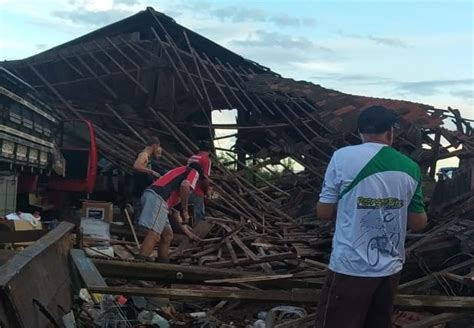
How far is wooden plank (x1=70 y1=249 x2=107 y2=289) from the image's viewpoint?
3.45 meters

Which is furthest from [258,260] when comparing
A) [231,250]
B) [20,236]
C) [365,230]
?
[365,230]

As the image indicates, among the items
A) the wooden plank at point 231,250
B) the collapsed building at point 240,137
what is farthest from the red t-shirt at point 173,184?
the wooden plank at point 231,250

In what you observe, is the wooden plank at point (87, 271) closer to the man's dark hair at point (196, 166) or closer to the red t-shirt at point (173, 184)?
the red t-shirt at point (173, 184)

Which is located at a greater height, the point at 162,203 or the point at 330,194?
the point at 330,194

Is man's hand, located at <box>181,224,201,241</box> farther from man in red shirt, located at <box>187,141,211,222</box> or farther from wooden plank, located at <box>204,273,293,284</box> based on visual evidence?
wooden plank, located at <box>204,273,293,284</box>

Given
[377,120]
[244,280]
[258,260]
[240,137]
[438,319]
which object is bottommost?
[258,260]

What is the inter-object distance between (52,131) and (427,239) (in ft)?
20.0

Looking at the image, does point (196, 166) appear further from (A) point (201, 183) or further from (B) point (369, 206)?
(B) point (369, 206)

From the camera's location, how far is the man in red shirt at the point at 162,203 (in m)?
6.84

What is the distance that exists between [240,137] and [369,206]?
14.6 meters

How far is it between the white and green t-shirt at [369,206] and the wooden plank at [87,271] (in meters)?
1.38

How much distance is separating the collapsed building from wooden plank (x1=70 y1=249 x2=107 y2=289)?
0.41 meters

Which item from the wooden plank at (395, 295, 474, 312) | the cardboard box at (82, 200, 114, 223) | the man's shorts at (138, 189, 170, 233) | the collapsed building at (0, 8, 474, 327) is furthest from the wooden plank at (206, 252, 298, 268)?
the wooden plank at (395, 295, 474, 312)

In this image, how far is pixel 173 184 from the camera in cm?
715
